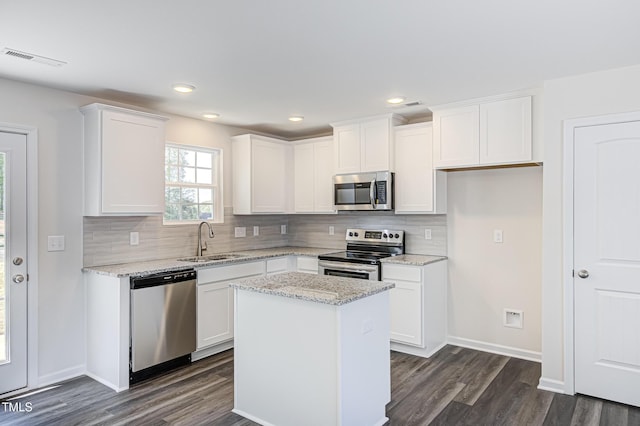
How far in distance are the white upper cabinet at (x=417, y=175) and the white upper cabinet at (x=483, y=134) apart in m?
0.16

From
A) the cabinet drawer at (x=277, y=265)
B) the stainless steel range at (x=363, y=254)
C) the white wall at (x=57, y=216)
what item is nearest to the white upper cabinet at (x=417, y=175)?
the stainless steel range at (x=363, y=254)

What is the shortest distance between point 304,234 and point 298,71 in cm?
289

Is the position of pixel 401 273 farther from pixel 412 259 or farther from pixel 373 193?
pixel 373 193

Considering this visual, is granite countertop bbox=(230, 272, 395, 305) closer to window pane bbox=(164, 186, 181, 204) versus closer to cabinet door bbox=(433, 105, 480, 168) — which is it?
cabinet door bbox=(433, 105, 480, 168)

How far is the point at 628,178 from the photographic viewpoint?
2.91 metres

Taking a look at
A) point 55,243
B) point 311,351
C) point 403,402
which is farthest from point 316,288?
point 55,243

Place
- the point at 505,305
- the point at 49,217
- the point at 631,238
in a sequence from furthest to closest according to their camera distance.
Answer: the point at 505,305 → the point at 49,217 → the point at 631,238

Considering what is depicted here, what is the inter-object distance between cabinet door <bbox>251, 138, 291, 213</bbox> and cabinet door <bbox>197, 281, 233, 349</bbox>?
3.74 ft

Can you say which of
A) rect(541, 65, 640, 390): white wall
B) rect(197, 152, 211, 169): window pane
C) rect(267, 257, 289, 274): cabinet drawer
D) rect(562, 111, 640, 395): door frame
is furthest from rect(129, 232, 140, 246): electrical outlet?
rect(562, 111, 640, 395): door frame

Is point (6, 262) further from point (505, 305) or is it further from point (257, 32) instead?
point (505, 305)

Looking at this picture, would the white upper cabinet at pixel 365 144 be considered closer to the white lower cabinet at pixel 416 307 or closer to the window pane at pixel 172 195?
the white lower cabinet at pixel 416 307

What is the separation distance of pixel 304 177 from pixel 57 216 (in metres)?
2.68

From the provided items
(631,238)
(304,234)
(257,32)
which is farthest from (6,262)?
(631,238)

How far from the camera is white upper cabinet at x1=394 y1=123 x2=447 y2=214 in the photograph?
4.12m
